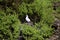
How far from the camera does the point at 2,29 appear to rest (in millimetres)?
6613

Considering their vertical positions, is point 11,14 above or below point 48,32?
above

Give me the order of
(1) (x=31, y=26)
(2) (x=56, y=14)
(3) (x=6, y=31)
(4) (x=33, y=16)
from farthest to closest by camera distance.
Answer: (2) (x=56, y=14), (4) (x=33, y=16), (1) (x=31, y=26), (3) (x=6, y=31)

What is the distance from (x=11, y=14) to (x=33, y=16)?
2.67ft

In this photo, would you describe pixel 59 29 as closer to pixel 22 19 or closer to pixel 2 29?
pixel 22 19

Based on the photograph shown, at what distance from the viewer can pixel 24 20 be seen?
7.35 meters

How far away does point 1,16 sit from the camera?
688 cm

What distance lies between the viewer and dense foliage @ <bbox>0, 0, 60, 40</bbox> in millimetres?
6691

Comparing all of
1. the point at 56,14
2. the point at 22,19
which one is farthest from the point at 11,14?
the point at 56,14

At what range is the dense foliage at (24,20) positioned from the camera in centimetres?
669

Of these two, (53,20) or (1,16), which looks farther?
(53,20)

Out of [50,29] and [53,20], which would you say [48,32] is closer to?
[50,29]

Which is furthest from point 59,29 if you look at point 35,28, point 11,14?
point 11,14

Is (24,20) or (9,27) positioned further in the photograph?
(24,20)

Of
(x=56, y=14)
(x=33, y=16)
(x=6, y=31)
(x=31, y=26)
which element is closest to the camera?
(x=6, y=31)
